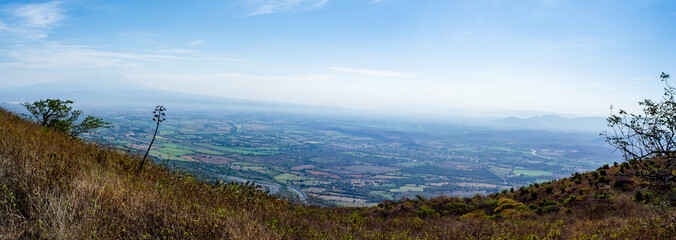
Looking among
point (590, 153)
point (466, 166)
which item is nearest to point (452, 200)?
point (466, 166)

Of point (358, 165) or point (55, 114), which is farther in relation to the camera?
point (358, 165)

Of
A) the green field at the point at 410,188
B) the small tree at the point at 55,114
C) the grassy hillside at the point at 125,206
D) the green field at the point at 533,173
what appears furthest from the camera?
the green field at the point at 533,173

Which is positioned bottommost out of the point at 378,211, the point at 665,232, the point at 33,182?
the point at 378,211

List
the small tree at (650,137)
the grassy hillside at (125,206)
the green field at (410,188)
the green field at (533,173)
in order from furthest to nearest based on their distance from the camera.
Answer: the green field at (533,173) → the green field at (410,188) → the small tree at (650,137) → the grassy hillside at (125,206)

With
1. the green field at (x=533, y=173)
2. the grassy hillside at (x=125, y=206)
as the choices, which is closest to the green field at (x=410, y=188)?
the green field at (x=533, y=173)

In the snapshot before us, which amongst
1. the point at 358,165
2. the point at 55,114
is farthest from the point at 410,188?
the point at 55,114

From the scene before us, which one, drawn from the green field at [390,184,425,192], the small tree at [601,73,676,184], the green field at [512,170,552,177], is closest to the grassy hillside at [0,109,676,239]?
the small tree at [601,73,676,184]

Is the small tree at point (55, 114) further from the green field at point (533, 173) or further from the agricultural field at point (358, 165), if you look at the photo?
the green field at point (533, 173)

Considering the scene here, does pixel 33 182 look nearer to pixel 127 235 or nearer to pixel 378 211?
pixel 127 235

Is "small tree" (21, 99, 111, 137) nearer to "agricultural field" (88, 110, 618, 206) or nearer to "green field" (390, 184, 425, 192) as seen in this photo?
"agricultural field" (88, 110, 618, 206)

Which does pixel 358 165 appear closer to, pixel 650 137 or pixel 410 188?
pixel 410 188

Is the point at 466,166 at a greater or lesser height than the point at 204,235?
lesser
